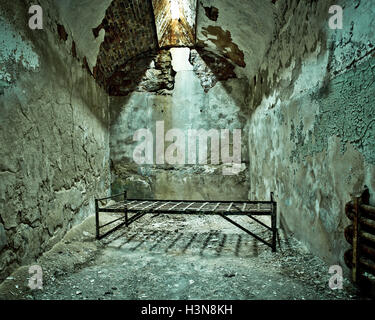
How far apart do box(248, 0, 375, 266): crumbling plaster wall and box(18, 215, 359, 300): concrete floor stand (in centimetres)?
30

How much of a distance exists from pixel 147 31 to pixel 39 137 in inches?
119

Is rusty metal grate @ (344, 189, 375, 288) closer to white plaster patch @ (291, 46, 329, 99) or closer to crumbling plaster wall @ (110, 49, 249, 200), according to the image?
white plaster patch @ (291, 46, 329, 99)

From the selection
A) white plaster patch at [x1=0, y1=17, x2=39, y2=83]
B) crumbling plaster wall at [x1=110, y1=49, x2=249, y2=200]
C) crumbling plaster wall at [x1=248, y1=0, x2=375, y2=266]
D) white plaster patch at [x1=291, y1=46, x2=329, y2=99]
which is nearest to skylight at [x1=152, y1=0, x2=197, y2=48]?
crumbling plaster wall at [x1=110, y1=49, x2=249, y2=200]

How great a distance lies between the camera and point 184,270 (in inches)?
88.1

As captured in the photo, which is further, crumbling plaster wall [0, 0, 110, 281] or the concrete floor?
crumbling plaster wall [0, 0, 110, 281]

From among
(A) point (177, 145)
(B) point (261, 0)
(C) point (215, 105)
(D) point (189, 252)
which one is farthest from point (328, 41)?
(A) point (177, 145)

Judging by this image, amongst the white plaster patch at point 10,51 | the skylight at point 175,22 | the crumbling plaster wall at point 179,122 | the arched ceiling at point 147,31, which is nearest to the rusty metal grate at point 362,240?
the arched ceiling at point 147,31

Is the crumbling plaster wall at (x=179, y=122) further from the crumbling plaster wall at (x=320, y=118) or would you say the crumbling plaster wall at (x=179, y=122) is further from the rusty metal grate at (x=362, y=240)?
the rusty metal grate at (x=362, y=240)

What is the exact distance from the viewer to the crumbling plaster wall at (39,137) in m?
2.02

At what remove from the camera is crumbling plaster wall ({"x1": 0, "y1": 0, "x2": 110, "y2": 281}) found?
2.02 meters

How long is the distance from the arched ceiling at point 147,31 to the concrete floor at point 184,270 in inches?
108

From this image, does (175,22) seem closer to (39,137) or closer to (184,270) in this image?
(39,137)

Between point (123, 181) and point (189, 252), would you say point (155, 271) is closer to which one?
point (189, 252)

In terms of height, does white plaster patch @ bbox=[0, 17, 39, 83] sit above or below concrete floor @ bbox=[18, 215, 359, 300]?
above
